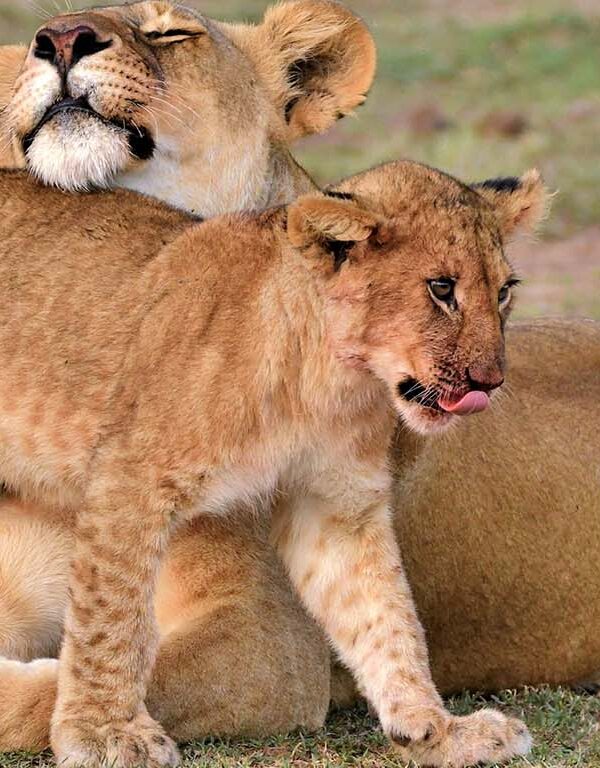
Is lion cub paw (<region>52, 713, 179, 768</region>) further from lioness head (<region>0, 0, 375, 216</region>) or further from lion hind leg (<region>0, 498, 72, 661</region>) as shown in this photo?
lioness head (<region>0, 0, 375, 216</region>)

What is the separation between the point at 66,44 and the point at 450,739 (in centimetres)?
159

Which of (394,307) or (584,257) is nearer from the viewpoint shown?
(394,307)

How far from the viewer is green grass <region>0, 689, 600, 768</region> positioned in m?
3.38

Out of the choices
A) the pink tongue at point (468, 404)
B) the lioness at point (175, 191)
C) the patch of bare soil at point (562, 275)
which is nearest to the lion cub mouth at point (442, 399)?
the pink tongue at point (468, 404)

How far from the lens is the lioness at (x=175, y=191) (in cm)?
360

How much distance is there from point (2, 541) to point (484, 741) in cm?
112

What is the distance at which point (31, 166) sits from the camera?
151 inches

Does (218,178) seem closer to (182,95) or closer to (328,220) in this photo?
(182,95)

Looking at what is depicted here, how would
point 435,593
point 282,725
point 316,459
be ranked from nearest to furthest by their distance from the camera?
point 316,459, point 282,725, point 435,593

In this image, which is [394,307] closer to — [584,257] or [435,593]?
[435,593]

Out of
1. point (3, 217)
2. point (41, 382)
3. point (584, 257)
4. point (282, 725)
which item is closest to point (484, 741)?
point (282, 725)

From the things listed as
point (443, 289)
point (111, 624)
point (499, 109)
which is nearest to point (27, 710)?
point (111, 624)

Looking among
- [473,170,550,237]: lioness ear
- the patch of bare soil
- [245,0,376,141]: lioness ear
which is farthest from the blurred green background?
[473,170,550,237]: lioness ear

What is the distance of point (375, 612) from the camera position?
3373 millimetres
